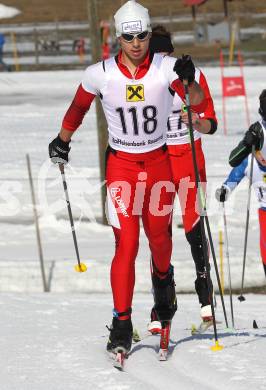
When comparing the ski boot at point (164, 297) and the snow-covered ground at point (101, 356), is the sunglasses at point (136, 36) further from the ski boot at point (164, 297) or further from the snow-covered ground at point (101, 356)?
the snow-covered ground at point (101, 356)

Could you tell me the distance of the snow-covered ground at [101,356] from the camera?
5762 millimetres

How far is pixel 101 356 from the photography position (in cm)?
642

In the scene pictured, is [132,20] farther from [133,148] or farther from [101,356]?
[101,356]

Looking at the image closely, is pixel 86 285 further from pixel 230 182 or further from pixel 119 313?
pixel 119 313

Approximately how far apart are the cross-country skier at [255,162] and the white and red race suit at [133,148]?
59.1 inches

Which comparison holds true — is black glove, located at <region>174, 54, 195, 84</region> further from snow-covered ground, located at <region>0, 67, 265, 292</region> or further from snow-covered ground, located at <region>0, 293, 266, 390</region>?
snow-covered ground, located at <region>0, 67, 265, 292</region>

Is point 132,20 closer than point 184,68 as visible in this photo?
No

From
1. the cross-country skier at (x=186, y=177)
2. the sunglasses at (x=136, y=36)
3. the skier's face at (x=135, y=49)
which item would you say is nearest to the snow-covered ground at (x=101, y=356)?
the cross-country skier at (x=186, y=177)

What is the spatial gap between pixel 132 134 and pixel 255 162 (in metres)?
2.13

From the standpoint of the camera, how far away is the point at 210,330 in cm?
760

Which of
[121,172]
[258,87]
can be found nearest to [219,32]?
[258,87]

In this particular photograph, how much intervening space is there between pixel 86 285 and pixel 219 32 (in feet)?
93.2

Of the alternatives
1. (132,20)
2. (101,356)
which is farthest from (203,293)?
(132,20)

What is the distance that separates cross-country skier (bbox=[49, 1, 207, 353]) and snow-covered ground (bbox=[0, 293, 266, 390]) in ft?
0.91
